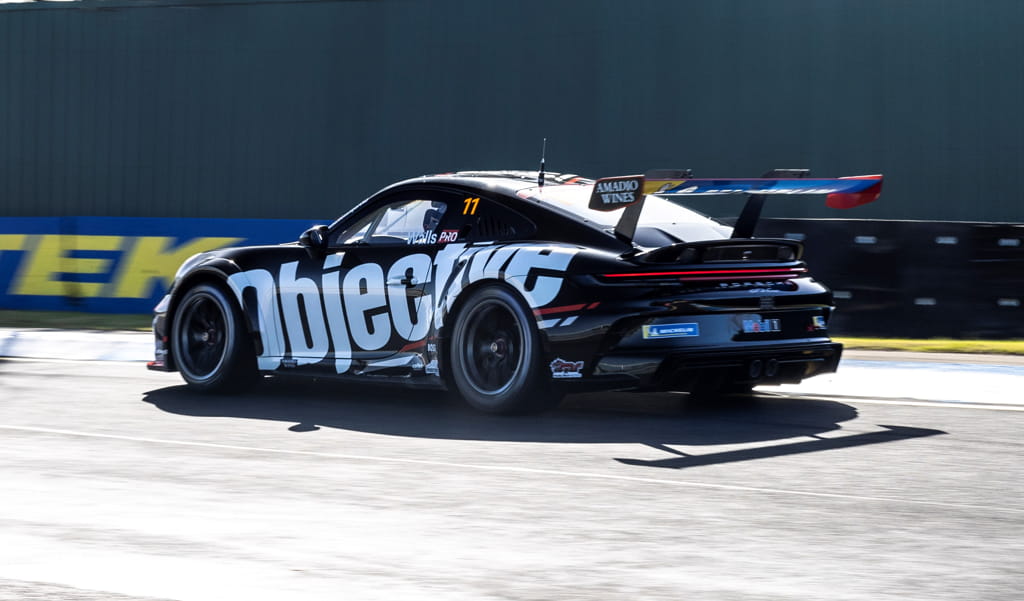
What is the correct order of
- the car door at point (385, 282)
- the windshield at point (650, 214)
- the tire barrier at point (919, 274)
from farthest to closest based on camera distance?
the tire barrier at point (919, 274)
the car door at point (385, 282)
the windshield at point (650, 214)

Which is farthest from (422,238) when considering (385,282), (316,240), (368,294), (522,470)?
(522,470)

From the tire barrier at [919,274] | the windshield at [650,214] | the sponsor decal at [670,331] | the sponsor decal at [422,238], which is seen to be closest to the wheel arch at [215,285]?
the sponsor decal at [422,238]

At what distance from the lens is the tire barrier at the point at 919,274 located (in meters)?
11.9

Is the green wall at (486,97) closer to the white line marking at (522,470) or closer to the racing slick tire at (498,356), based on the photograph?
the racing slick tire at (498,356)

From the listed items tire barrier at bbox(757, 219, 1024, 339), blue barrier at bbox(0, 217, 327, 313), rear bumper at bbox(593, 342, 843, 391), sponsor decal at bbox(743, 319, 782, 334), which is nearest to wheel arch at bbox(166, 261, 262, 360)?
rear bumper at bbox(593, 342, 843, 391)

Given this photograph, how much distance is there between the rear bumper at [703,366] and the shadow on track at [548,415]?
237mm

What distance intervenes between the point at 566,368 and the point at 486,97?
42.5 feet

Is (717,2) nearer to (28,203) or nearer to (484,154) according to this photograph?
(484,154)

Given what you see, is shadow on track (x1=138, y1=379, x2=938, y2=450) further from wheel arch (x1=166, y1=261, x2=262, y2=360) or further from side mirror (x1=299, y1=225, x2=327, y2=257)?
side mirror (x1=299, y1=225, x2=327, y2=257)

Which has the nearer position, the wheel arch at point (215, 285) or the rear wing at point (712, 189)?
the rear wing at point (712, 189)

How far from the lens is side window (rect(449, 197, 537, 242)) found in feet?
25.4

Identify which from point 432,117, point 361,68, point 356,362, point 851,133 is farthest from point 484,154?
point 356,362

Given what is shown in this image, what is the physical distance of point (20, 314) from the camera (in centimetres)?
1670

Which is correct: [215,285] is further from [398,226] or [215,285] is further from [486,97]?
[486,97]
